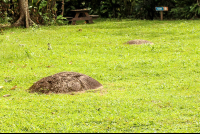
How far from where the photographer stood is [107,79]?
931 centimetres

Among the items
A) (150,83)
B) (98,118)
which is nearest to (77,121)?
(98,118)

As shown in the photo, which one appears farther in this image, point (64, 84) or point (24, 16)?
point (24, 16)

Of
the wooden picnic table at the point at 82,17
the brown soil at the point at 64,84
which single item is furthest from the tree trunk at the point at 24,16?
the brown soil at the point at 64,84

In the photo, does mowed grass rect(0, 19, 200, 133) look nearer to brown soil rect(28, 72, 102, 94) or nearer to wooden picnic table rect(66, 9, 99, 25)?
brown soil rect(28, 72, 102, 94)

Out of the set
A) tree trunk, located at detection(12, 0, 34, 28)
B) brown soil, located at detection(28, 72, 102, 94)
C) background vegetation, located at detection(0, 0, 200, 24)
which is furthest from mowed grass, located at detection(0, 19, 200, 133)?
background vegetation, located at detection(0, 0, 200, 24)

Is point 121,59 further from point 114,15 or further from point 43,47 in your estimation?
point 114,15

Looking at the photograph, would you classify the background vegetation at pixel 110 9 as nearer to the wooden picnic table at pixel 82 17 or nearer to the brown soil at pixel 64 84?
the wooden picnic table at pixel 82 17

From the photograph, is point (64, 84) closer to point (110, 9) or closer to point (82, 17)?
point (82, 17)

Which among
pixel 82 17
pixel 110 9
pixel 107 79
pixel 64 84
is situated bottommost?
pixel 107 79

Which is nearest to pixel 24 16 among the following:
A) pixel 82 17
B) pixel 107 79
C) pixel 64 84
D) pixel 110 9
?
pixel 82 17

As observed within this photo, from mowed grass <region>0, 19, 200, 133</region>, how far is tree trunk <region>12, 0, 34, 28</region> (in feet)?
5.88

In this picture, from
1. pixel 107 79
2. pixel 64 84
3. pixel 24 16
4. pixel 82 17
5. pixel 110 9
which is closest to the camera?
pixel 64 84

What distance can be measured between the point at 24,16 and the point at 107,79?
1241cm

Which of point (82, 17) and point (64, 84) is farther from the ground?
point (82, 17)
